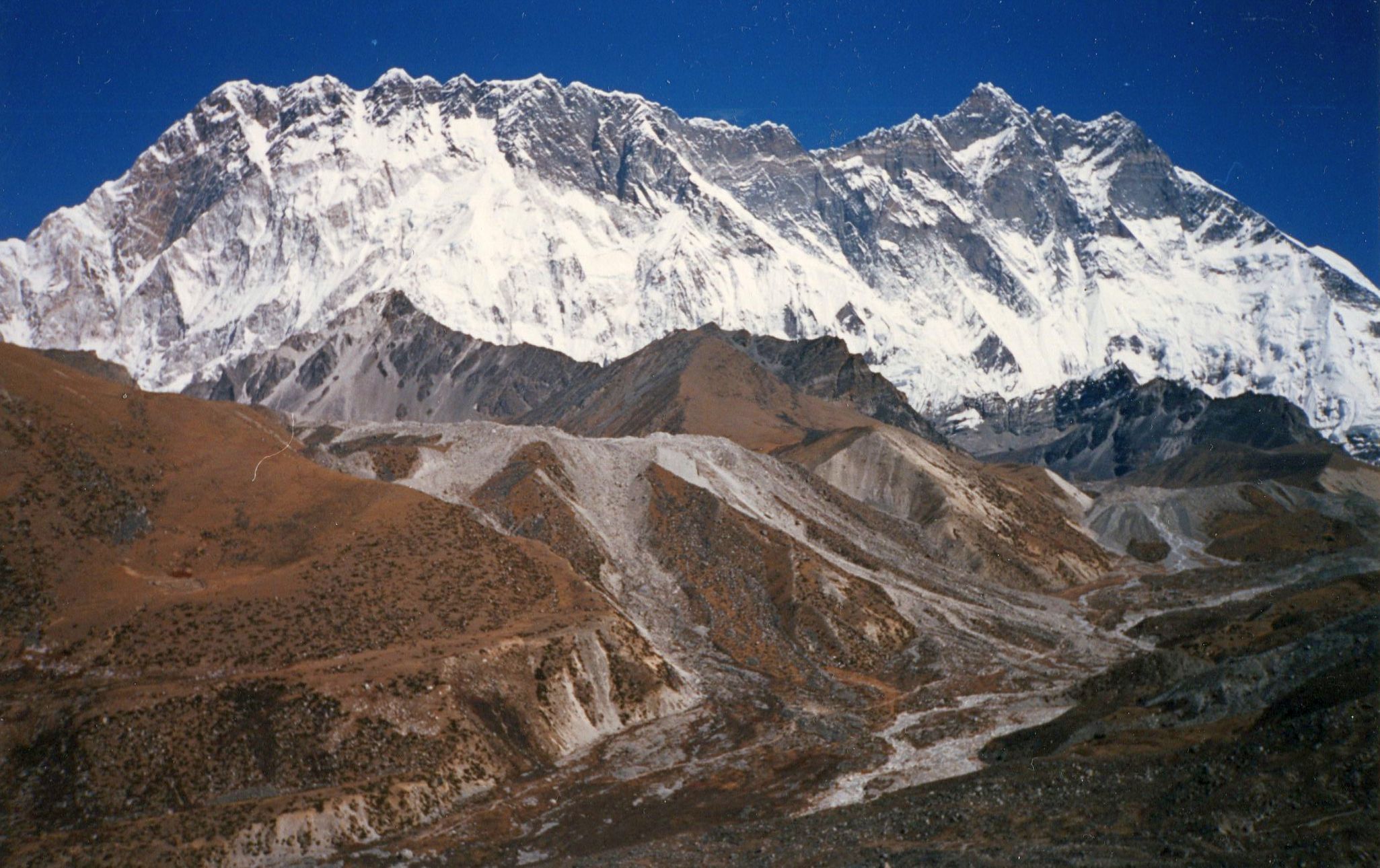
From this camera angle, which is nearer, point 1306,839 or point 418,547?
point 1306,839

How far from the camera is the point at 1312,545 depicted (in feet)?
547

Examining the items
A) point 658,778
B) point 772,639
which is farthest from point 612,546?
point 658,778

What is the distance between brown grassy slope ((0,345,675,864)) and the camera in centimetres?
6250

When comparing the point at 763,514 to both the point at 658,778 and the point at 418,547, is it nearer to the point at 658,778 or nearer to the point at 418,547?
the point at 418,547

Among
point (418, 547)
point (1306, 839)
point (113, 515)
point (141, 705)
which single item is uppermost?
point (113, 515)

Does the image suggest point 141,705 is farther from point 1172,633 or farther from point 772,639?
point 1172,633

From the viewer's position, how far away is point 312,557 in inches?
3324

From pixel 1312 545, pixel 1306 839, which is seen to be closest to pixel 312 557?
pixel 1306 839

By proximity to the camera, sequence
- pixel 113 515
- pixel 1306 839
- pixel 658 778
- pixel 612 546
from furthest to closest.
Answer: pixel 612 546
pixel 113 515
pixel 658 778
pixel 1306 839

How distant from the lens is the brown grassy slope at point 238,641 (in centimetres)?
6250

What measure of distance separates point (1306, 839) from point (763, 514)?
8649 cm

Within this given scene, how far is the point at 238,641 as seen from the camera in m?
73.2

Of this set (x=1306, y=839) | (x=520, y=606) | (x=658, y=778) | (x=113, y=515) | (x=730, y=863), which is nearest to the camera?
(x=1306, y=839)

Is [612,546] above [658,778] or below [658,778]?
above
